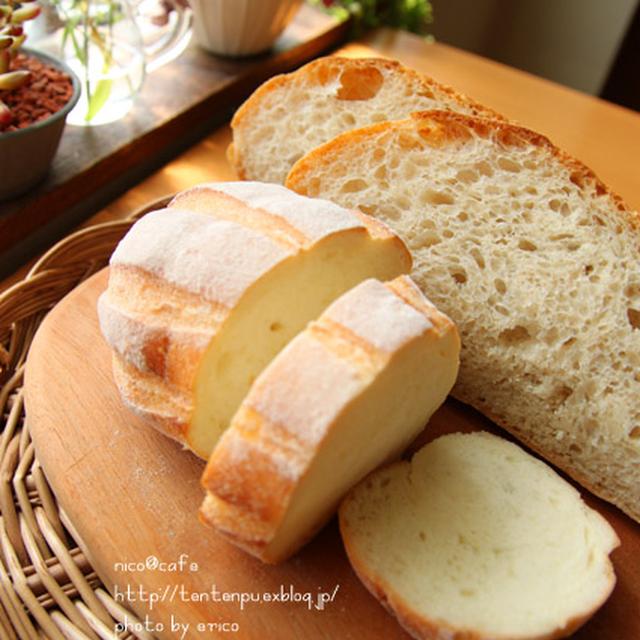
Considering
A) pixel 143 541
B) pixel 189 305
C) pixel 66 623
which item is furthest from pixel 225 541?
pixel 189 305

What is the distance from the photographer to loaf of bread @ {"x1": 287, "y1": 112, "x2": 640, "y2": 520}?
147cm

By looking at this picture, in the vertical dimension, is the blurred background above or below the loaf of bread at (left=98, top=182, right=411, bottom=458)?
below

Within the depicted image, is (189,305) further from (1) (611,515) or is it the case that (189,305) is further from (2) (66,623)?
(1) (611,515)

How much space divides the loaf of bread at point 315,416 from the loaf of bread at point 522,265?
35 centimetres

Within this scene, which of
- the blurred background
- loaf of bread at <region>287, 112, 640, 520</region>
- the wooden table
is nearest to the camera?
loaf of bread at <region>287, 112, 640, 520</region>

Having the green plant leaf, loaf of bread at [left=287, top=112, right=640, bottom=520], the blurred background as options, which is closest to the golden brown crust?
loaf of bread at [left=287, top=112, right=640, bottom=520]

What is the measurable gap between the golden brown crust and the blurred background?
122 inches

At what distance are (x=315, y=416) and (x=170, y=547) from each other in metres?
0.42

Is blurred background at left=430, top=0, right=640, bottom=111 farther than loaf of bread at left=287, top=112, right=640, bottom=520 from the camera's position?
Yes

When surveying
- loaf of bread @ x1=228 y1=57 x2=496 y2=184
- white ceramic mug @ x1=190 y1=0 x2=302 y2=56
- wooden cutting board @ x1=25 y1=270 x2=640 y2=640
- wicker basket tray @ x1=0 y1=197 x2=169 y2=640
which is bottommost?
wicker basket tray @ x1=0 y1=197 x2=169 y2=640

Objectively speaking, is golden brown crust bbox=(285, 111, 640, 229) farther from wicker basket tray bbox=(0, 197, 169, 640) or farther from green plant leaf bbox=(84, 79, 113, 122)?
green plant leaf bbox=(84, 79, 113, 122)

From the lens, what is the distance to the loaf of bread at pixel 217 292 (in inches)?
48.5

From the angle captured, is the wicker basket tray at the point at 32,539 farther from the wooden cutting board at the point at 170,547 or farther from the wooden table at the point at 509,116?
the wooden table at the point at 509,116

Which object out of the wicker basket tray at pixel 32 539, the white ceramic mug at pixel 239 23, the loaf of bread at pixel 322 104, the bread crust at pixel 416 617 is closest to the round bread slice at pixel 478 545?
the bread crust at pixel 416 617
